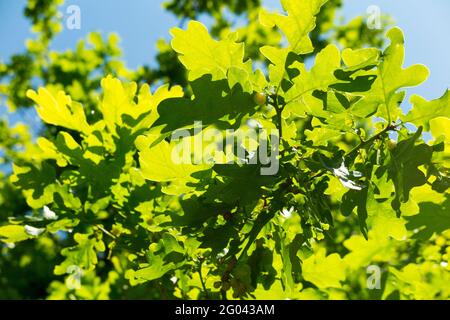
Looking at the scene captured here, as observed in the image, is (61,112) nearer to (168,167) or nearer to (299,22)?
(168,167)

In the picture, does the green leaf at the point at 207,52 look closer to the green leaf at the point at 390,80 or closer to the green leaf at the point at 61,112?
the green leaf at the point at 390,80

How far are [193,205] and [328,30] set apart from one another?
7.71 m

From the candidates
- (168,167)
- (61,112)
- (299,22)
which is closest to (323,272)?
(168,167)

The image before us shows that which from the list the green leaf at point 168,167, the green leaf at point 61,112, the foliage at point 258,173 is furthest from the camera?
the green leaf at point 61,112

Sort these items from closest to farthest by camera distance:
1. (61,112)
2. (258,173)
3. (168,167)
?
1. (258,173)
2. (168,167)
3. (61,112)

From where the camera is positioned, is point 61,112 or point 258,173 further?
point 61,112

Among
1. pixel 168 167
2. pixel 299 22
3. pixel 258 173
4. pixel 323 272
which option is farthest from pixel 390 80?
pixel 323 272

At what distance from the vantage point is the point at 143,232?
206 cm

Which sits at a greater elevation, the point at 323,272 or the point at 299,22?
the point at 299,22

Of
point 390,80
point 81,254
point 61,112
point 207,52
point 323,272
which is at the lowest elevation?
point 323,272

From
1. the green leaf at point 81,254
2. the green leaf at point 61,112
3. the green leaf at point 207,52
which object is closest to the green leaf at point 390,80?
the green leaf at point 207,52

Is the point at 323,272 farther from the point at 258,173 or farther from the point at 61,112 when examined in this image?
the point at 61,112

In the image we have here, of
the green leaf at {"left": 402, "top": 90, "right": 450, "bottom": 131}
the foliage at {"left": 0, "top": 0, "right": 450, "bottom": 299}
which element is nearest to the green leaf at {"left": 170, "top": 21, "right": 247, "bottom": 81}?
the foliage at {"left": 0, "top": 0, "right": 450, "bottom": 299}

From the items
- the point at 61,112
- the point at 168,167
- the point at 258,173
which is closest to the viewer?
the point at 258,173
